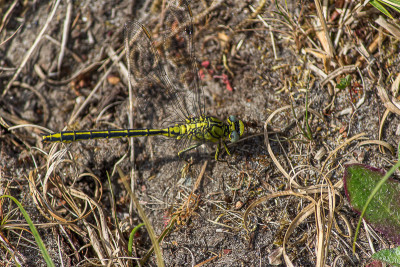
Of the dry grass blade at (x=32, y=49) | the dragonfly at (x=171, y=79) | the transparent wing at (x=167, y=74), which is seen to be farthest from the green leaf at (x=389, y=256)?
the dry grass blade at (x=32, y=49)

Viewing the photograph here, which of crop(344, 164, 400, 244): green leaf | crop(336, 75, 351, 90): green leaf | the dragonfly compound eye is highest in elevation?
crop(336, 75, 351, 90): green leaf

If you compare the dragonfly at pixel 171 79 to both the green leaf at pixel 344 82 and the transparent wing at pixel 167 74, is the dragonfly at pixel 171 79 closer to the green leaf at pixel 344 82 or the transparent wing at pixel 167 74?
the transparent wing at pixel 167 74

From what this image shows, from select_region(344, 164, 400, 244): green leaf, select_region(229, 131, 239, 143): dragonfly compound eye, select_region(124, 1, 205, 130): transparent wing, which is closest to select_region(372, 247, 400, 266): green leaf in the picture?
select_region(344, 164, 400, 244): green leaf

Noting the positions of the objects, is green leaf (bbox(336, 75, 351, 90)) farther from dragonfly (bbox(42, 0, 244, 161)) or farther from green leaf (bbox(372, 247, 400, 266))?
green leaf (bbox(372, 247, 400, 266))

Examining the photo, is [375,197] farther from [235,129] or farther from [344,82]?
[235,129]

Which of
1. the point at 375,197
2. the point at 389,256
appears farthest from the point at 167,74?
the point at 389,256

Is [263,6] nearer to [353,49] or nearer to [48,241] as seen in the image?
[353,49]
